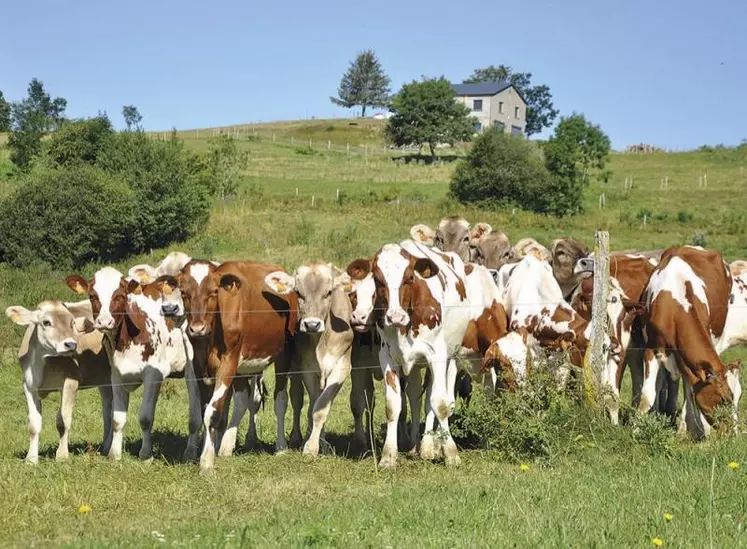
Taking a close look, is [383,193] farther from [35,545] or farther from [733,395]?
[35,545]

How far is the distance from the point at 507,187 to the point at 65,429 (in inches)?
1949

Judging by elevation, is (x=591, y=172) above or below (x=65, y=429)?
above

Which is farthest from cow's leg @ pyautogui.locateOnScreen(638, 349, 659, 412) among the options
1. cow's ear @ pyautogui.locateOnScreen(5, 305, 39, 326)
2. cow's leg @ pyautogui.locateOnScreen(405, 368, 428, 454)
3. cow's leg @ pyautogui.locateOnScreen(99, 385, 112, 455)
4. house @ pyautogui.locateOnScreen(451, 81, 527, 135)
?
house @ pyautogui.locateOnScreen(451, 81, 527, 135)

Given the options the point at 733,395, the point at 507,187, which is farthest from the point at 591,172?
the point at 733,395

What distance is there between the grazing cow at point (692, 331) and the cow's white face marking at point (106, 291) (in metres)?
6.97

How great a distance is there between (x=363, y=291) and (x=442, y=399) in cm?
169

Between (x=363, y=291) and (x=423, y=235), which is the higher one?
(x=423, y=235)

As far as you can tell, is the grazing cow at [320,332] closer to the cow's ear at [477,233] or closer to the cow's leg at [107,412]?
the cow's leg at [107,412]

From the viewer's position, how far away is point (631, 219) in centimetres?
5244

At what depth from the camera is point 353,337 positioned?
1266 cm

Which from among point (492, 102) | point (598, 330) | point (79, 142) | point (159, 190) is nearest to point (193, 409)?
point (598, 330)

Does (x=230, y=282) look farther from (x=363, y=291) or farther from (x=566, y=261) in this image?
(x=566, y=261)

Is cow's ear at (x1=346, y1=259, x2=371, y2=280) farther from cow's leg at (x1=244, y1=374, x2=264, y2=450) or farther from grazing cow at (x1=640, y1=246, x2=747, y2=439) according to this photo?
grazing cow at (x1=640, y1=246, x2=747, y2=439)

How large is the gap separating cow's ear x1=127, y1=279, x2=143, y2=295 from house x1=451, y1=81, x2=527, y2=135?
96.3m
